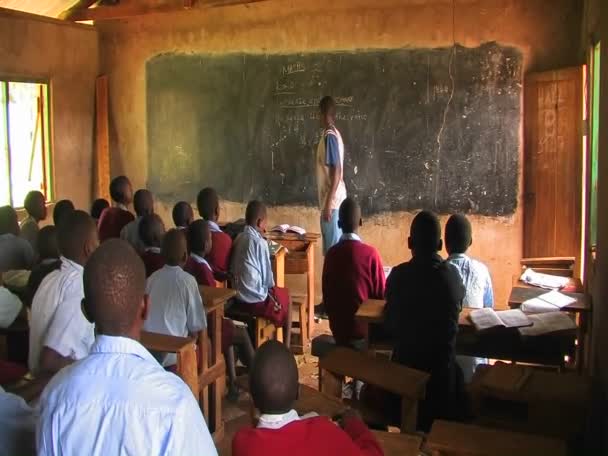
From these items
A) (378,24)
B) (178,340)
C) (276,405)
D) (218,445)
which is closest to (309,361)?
(218,445)

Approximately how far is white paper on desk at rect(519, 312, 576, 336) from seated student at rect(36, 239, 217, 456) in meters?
2.38

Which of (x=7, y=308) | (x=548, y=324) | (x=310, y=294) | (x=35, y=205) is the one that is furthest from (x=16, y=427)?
(x=310, y=294)

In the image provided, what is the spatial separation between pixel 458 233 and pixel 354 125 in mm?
3435

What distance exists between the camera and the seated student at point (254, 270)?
5.14 metres

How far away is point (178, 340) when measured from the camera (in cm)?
350

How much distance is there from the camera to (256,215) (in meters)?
5.16

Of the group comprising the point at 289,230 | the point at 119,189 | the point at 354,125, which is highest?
the point at 354,125

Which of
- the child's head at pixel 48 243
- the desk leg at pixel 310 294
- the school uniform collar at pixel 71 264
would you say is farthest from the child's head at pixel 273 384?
the desk leg at pixel 310 294

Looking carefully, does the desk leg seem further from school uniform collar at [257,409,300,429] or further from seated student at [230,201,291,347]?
school uniform collar at [257,409,300,429]

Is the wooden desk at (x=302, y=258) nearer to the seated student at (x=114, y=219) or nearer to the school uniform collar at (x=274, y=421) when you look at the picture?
the seated student at (x=114, y=219)

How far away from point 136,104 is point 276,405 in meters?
6.79

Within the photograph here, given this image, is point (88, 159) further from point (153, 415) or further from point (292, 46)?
point (153, 415)

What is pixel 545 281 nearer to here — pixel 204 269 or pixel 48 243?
pixel 204 269

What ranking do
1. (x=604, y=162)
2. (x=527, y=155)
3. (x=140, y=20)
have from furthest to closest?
1. (x=140, y=20)
2. (x=527, y=155)
3. (x=604, y=162)
